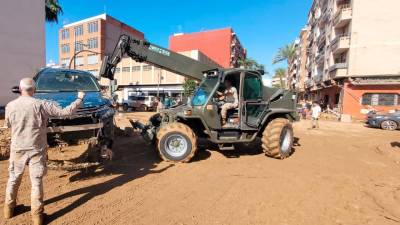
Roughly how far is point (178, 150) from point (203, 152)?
4.82ft

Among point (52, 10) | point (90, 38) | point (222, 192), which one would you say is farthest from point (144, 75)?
point (222, 192)

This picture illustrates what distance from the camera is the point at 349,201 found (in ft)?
14.2

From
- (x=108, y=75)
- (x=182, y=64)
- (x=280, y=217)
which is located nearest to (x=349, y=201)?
(x=280, y=217)

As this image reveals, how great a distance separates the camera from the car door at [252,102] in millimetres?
6888

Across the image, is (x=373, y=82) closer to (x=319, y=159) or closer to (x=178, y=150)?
(x=319, y=159)

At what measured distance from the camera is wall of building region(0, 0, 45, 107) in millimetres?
16953

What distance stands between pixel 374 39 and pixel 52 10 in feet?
100

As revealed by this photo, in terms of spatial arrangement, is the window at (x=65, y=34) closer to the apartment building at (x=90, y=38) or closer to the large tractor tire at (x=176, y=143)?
the apartment building at (x=90, y=38)

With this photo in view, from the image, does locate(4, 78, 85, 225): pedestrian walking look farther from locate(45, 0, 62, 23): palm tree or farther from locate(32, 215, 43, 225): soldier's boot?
locate(45, 0, 62, 23): palm tree

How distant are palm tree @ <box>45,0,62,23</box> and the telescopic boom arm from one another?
2052 centimetres

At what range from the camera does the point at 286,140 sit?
7727mm

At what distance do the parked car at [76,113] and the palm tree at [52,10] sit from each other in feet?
64.8

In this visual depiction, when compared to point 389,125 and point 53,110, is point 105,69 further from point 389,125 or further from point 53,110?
point 389,125

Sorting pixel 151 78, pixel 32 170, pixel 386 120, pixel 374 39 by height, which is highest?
pixel 374 39
